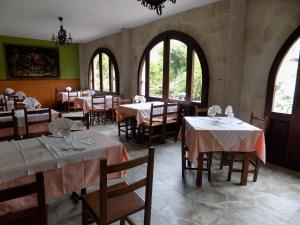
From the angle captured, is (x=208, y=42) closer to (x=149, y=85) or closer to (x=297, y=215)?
(x=149, y=85)

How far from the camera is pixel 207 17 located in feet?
13.5

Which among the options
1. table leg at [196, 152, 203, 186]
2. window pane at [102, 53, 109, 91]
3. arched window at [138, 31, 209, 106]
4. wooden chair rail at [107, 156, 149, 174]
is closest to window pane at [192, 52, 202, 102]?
arched window at [138, 31, 209, 106]

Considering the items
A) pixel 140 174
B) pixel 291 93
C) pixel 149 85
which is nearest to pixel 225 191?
pixel 140 174

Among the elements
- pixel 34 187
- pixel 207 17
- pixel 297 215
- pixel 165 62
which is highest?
pixel 207 17

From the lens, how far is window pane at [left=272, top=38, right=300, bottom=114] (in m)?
3.06

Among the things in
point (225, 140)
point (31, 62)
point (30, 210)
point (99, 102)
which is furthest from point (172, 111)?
point (31, 62)

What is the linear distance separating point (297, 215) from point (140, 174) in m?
1.85

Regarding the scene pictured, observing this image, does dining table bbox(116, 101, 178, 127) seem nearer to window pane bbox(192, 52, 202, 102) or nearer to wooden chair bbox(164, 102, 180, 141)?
wooden chair bbox(164, 102, 180, 141)

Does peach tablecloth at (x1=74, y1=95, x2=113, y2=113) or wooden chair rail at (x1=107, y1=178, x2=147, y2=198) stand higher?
peach tablecloth at (x1=74, y1=95, x2=113, y2=113)

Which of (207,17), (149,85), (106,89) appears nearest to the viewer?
(207,17)

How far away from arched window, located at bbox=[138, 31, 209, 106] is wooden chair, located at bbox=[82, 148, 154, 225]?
309cm

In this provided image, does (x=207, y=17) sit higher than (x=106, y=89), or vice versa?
(x=207, y=17)

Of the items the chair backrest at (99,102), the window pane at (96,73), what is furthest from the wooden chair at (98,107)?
the window pane at (96,73)

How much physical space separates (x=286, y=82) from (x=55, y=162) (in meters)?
3.35
